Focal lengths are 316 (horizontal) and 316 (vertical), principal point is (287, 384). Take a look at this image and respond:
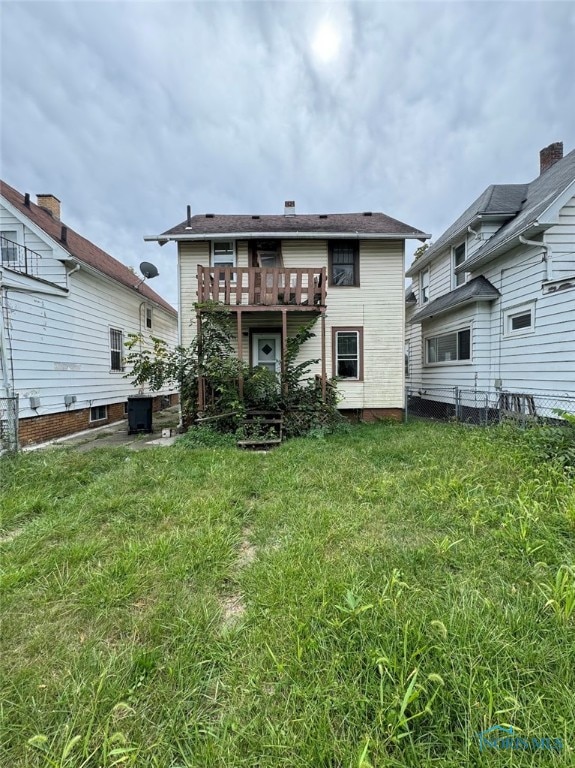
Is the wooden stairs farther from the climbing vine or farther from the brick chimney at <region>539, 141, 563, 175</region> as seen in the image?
the brick chimney at <region>539, 141, 563, 175</region>

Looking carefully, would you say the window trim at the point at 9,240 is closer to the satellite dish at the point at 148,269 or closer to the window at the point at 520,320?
the satellite dish at the point at 148,269

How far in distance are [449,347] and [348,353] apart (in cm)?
385

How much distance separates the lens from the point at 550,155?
1030 cm

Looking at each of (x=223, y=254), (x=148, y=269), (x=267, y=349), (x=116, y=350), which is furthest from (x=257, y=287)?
(x=116, y=350)

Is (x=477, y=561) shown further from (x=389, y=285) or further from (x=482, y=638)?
(x=389, y=285)

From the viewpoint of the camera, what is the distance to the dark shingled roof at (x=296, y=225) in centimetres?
923

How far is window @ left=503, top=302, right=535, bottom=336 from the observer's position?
739cm

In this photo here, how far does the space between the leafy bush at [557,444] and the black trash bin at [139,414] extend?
27.9 ft

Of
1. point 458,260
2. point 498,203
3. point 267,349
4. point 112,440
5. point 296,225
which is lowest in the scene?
point 112,440

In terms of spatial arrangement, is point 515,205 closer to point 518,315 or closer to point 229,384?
point 518,315

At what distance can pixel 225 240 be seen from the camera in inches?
369

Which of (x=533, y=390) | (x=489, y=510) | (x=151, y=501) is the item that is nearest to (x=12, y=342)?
(x=151, y=501)

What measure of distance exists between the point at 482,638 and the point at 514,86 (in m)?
15.1

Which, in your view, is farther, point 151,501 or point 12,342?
point 12,342
